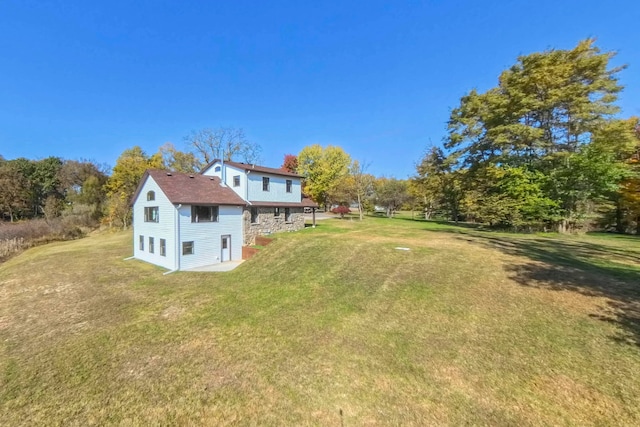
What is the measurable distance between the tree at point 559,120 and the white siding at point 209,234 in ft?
68.0

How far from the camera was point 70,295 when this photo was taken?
11297 mm

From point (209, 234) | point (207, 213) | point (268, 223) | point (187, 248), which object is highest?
point (207, 213)

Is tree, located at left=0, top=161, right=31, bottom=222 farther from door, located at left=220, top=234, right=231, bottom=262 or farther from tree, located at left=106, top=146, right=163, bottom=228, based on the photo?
door, located at left=220, top=234, right=231, bottom=262

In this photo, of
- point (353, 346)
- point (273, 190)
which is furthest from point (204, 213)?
point (353, 346)

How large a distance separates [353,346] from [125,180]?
4358 cm

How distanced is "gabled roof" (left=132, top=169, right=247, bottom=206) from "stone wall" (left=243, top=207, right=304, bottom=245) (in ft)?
5.36

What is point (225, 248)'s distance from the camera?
17938 mm

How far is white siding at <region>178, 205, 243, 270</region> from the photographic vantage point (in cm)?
1589

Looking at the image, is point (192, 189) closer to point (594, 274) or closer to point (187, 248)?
point (187, 248)

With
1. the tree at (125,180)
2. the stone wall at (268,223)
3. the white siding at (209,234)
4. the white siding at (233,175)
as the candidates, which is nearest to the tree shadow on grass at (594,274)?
the stone wall at (268,223)

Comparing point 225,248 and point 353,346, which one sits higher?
point 225,248

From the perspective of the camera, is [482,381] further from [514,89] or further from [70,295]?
[514,89]

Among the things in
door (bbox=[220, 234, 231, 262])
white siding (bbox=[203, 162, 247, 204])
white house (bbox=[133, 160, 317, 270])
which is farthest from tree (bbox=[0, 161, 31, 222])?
door (bbox=[220, 234, 231, 262])

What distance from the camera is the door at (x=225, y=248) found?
17.7m
